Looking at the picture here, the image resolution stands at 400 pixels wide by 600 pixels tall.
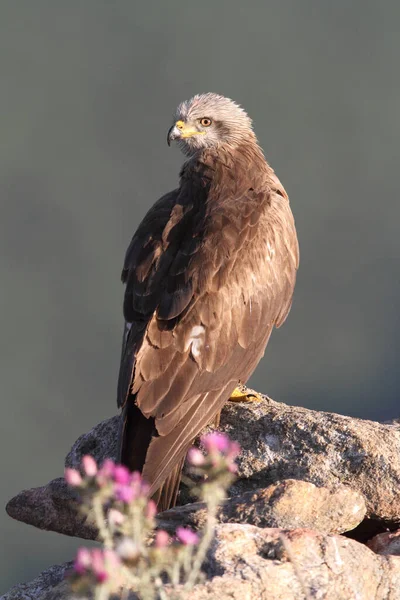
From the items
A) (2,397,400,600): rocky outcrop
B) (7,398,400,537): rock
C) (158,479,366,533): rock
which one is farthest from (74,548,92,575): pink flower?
(7,398,400,537): rock

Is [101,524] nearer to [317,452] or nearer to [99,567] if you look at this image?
[99,567]

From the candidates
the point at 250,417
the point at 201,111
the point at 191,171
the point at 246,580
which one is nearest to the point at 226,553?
the point at 246,580

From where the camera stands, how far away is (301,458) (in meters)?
6.82

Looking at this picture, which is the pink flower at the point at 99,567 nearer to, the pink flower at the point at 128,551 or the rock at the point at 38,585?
the pink flower at the point at 128,551

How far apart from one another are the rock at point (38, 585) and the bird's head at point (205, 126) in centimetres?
499

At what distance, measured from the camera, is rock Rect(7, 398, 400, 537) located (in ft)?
21.3

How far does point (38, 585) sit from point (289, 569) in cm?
218

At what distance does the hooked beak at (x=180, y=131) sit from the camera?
9820 mm

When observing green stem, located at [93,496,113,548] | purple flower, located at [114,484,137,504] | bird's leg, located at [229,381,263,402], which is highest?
bird's leg, located at [229,381,263,402]

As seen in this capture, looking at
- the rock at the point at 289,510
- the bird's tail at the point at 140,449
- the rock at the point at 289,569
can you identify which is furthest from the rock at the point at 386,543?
the bird's tail at the point at 140,449

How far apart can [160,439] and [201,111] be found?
421cm

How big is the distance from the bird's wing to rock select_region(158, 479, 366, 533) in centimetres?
118

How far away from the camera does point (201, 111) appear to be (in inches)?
395

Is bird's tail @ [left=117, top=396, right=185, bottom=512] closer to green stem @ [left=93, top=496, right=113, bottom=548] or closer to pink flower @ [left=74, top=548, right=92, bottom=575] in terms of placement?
green stem @ [left=93, top=496, right=113, bottom=548]
